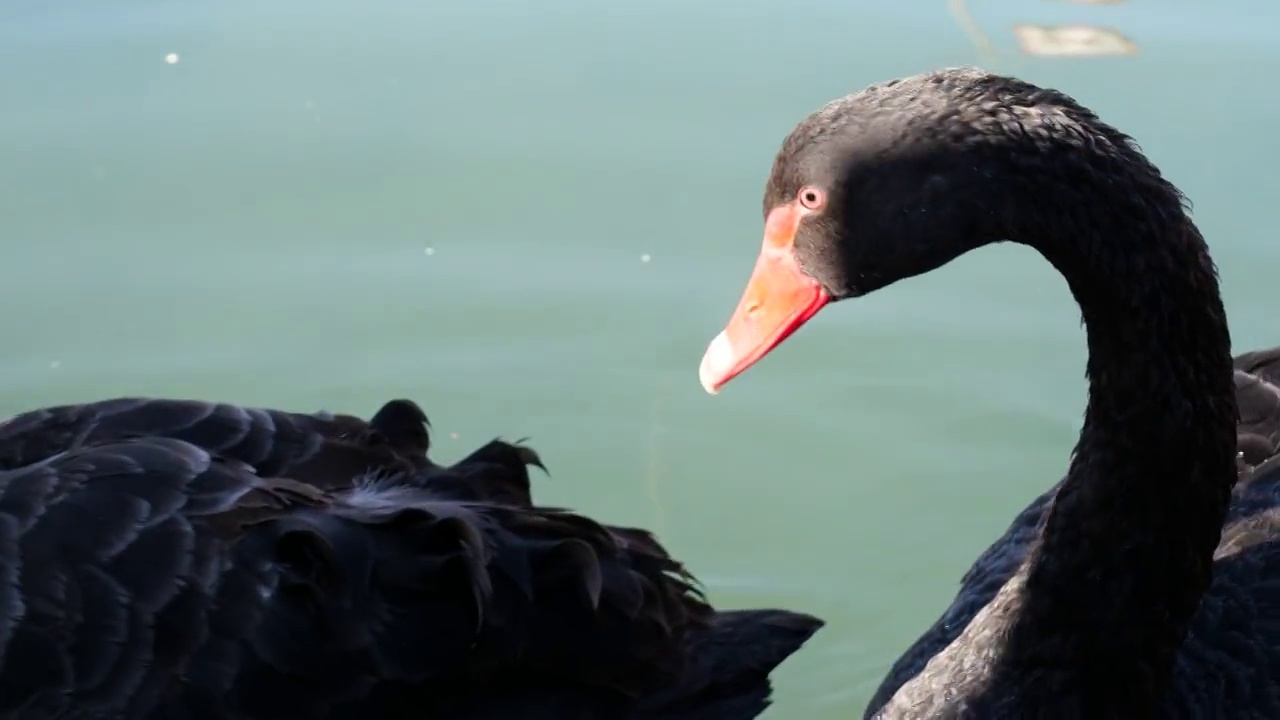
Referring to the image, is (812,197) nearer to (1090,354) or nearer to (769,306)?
(769,306)

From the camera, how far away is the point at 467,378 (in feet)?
13.9

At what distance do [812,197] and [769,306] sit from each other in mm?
184

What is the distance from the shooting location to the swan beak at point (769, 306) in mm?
2441

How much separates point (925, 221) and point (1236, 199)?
2698 millimetres

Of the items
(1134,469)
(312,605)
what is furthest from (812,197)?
(312,605)

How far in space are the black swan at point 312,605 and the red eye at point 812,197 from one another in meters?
0.74

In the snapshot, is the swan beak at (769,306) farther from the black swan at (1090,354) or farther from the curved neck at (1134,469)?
the curved neck at (1134,469)

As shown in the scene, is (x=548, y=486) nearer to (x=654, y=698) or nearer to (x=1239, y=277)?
(x=654, y=698)

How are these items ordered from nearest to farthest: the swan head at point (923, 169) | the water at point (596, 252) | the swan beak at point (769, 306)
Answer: the swan head at point (923, 169)
the swan beak at point (769, 306)
the water at point (596, 252)

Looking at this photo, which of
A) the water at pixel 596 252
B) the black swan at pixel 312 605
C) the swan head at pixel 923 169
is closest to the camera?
the swan head at pixel 923 169

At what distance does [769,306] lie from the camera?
97.6 inches

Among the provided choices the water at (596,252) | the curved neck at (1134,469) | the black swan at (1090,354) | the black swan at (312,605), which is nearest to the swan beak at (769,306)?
the black swan at (1090,354)

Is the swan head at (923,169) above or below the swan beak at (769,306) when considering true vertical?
above

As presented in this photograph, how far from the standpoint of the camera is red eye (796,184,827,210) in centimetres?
235
